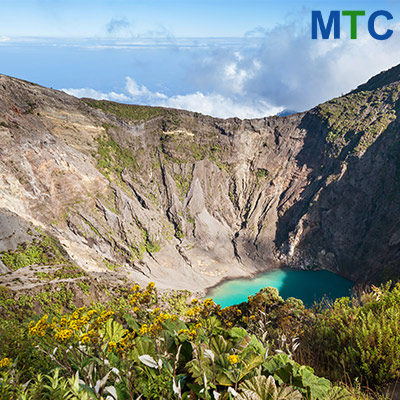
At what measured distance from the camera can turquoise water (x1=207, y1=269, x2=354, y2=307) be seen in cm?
3759

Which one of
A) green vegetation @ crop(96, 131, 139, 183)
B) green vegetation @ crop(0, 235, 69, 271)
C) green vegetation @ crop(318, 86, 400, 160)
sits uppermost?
green vegetation @ crop(318, 86, 400, 160)

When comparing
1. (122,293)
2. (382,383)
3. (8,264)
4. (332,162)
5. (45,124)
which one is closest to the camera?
(382,383)

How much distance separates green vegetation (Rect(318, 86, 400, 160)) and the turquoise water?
20416mm

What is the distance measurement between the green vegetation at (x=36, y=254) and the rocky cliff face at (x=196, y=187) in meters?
0.15

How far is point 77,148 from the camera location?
1607 inches

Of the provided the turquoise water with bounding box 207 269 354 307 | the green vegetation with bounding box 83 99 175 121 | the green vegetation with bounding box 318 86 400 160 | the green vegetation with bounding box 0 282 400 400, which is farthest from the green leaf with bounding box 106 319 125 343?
the green vegetation with bounding box 318 86 400 160

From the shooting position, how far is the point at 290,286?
4062 centimetres

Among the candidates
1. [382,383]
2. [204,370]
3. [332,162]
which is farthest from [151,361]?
[332,162]

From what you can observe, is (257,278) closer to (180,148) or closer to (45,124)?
(180,148)

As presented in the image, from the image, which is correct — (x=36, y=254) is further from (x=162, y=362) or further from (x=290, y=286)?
(x=290, y=286)

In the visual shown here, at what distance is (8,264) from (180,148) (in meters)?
32.9

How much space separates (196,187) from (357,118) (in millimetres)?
30290

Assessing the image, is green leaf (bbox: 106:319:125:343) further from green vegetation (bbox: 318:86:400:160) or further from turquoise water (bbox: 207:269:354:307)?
green vegetation (bbox: 318:86:400:160)

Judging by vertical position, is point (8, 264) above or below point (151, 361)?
below
